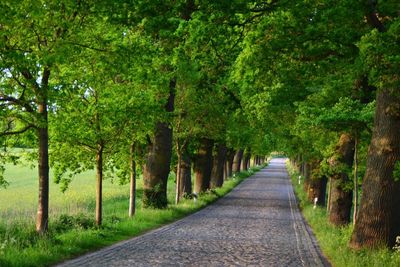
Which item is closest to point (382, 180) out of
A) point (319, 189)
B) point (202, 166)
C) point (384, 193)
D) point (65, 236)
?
point (384, 193)

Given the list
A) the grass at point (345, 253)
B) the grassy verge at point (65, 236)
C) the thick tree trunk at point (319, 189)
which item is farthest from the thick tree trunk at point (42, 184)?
the thick tree trunk at point (319, 189)

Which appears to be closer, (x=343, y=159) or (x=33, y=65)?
(x=33, y=65)

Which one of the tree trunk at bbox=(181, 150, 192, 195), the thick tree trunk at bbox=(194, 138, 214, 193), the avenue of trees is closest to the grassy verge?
Answer: the avenue of trees

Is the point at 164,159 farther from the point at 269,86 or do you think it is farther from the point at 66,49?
the point at 66,49

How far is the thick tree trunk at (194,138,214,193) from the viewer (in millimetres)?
35719

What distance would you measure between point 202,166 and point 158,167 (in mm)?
12361

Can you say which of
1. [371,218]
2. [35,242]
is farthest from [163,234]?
[371,218]

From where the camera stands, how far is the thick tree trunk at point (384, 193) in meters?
12.6

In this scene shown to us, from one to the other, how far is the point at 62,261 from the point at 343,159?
1123 cm

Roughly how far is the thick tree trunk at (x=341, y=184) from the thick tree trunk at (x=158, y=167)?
7.28m

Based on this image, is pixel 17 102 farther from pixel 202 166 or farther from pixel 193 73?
pixel 202 166

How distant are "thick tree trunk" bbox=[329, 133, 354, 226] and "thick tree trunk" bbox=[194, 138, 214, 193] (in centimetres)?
1653

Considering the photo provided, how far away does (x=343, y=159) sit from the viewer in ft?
63.0

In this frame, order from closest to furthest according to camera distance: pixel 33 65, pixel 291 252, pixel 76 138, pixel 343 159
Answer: pixel 33 65 → pixel 291 252 → pixel 76 138 → pixel 343 159
